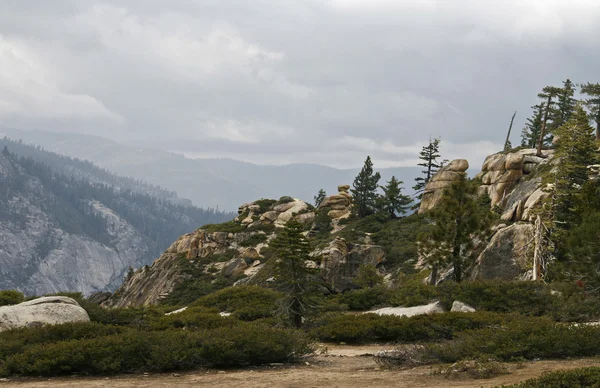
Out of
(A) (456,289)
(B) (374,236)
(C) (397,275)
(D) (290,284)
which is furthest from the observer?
(B) (374,236)

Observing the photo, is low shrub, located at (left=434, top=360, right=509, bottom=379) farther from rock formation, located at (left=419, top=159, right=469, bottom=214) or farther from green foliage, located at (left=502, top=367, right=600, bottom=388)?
rock formation, located at (left=419, top=159, right=469, bottom=214)

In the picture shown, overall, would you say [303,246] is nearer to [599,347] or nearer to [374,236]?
[599,347]

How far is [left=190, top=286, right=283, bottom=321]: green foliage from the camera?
2797cm

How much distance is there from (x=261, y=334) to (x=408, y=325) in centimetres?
673

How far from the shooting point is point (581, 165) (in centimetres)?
3616

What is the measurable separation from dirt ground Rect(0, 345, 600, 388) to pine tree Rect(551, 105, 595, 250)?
914 inches

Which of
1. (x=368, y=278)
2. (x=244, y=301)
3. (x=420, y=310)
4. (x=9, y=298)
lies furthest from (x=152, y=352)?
(x=368, y=278)

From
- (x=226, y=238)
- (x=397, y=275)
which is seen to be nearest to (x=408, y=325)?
(x=397, y=275)

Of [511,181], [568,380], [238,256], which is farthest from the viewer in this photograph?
[238,256]

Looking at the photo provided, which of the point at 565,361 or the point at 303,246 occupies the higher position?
the point at 303,246

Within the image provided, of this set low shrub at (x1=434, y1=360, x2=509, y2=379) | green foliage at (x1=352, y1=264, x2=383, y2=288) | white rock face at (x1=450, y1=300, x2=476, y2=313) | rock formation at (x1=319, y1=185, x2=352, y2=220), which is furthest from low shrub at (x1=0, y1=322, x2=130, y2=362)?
rock formation at (x1=319, y1=185, x2=352, y2=220)

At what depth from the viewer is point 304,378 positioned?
12977 mm

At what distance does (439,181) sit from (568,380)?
194 ft

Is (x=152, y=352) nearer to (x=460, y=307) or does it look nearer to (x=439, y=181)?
(x=460, y=307)
